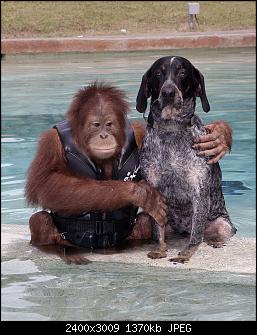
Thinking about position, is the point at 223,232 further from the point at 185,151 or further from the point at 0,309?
the point at 0,309

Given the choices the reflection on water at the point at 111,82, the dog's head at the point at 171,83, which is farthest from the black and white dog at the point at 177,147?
the reflection on water at the point at 111,82

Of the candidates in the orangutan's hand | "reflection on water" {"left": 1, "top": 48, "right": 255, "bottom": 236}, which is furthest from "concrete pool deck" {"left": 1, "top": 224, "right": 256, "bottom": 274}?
"reflection on water" {"left": 1, "top": 48, "right": 255, "bottom": 236}

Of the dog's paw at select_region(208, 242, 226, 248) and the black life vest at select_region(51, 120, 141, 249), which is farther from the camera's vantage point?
the dog's paw at select_region(208, 242, 226, 248)

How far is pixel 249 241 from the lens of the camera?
5.36m

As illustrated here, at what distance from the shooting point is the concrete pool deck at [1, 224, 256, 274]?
4.86 m

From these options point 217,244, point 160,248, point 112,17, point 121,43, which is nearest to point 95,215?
point 160,248

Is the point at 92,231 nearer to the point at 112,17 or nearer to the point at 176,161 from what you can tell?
the point at 176,161

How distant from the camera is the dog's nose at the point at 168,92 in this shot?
15.2ft

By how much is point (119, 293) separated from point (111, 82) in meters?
8.50

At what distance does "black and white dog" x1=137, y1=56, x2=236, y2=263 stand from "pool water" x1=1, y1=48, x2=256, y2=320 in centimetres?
37

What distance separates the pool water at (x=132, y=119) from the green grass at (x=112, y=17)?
3949 mm

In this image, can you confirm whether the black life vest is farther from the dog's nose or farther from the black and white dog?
the dog's nose

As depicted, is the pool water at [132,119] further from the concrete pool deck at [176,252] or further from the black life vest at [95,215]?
the black life vest at [95,215]

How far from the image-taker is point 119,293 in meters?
4.55
